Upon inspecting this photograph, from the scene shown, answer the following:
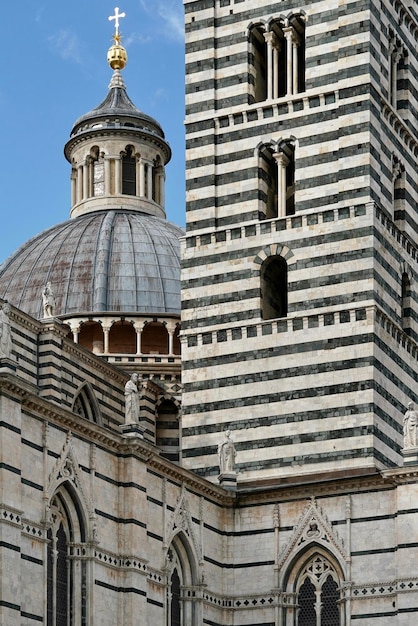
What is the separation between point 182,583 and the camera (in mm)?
36125

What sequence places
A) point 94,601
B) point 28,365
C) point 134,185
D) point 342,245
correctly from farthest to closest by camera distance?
point 134,185
point 28,365
point 342,245
point 94,601

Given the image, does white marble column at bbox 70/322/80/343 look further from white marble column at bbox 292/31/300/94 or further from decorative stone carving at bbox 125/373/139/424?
decorative stone carving at bbox 125/373/139/424

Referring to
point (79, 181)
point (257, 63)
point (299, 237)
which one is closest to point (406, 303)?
point (299, 237)

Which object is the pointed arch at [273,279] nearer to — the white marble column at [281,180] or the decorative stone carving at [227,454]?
the white marble column at [281,180]

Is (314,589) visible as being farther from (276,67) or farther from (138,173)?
(138,173)

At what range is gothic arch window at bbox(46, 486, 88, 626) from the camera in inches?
1275

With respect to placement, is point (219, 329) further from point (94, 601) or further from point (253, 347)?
point (94, 601)

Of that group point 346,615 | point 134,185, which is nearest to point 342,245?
point 346,615

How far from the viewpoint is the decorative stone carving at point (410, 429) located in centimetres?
3609

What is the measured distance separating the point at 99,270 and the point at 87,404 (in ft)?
23.6

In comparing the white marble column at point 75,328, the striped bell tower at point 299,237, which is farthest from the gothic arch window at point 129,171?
the striped bell tower at point 299,237

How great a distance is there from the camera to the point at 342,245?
3881 cm

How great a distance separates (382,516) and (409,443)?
4.94ft

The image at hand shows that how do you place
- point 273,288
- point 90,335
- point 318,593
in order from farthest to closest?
point 90,335, point 273,288, point 318,593
